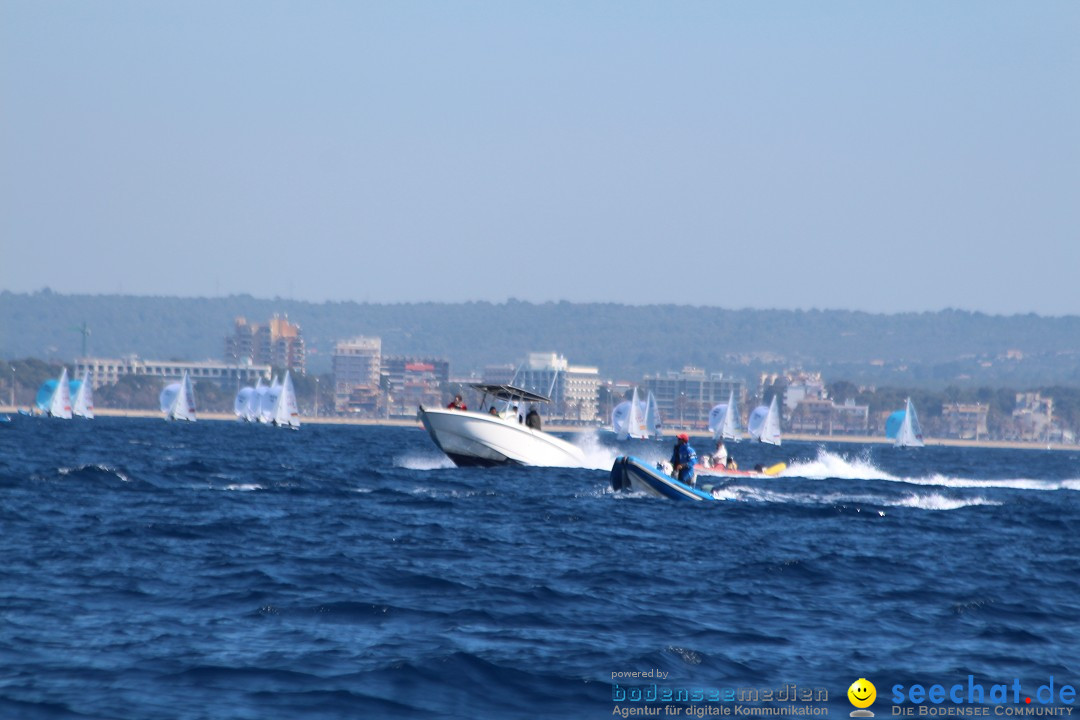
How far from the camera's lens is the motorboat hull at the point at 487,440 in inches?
1777

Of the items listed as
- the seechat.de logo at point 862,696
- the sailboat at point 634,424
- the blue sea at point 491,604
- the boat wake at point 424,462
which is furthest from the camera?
the sailboat at point 634,424

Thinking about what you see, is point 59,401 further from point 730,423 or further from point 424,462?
point 424,462

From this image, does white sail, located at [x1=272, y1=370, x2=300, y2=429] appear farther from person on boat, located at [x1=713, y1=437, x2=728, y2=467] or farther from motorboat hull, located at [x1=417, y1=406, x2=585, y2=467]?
motorboat hull, located at [x1=417, y1=406, x2=585, y2=467]

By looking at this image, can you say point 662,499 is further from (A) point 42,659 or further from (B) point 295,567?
(A) point 42,659

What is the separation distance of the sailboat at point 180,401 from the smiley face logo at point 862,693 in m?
149

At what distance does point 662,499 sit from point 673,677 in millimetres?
20923

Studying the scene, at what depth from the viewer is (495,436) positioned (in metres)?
45.1

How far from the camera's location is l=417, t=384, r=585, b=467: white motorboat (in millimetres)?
45156

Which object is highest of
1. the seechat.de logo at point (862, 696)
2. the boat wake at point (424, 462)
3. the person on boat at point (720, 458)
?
the person on boat at point (720, 458)

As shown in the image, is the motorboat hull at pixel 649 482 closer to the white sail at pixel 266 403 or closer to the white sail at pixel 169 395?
the white sail at pixel 266 403

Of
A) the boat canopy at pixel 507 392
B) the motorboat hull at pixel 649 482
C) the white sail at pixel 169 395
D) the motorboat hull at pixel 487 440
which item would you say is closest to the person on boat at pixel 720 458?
the motorboat hull at pixel 487 440

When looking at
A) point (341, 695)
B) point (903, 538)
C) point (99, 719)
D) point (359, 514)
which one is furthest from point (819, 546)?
point (99, 719)

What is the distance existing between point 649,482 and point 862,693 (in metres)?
21.5

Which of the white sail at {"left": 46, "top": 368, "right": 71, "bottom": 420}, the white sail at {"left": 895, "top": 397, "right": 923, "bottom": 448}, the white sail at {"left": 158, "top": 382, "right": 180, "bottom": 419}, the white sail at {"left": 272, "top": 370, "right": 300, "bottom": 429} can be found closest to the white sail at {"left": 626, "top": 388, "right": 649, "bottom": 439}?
the white sail at {"left": 895, "top": 397, "right": 923, "bottom": 448}
